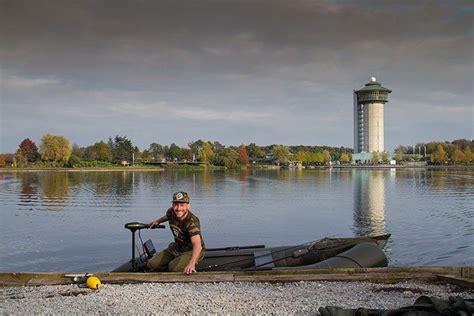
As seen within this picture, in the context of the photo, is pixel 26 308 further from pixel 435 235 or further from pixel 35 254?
pixel 435 235

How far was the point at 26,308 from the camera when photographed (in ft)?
25.1

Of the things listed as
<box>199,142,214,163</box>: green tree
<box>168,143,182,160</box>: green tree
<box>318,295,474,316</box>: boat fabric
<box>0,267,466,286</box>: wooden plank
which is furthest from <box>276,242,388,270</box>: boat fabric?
<box>168,143,182,160</box>: green tree

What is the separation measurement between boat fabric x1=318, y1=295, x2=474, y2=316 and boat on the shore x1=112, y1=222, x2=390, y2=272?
3120mm

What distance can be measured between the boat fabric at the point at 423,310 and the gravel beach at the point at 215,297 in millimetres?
530

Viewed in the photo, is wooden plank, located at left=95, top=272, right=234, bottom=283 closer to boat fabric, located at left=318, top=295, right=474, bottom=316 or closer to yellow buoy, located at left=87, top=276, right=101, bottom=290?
yellow buoy, located at left=87, top=276, right=101, bottom=290

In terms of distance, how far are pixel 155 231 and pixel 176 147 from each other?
172m

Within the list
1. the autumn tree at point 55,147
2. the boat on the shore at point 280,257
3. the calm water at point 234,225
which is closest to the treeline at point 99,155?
the autumn tree at point 55,147

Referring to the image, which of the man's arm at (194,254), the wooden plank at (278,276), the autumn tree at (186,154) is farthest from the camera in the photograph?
the autumn tree at (186,154)

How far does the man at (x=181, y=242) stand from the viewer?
9.29 metres

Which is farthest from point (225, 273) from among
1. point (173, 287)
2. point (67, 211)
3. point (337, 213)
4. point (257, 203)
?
point (257, 203)

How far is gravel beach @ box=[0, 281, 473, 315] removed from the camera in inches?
296

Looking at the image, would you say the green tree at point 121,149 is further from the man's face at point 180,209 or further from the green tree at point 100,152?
the man's face at point 180,209

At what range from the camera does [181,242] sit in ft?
32.9

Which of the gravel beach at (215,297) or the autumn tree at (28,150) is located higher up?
the autumn tree at (28,150)
